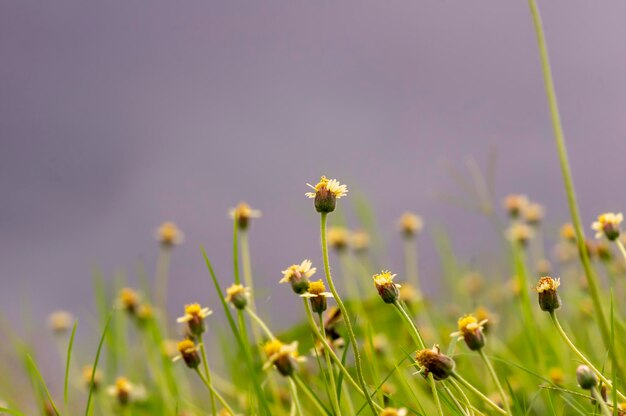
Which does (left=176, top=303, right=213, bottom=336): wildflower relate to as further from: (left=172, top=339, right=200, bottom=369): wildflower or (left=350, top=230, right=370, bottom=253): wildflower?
(left=350, top=230, right=370, bottom=253): wildflower

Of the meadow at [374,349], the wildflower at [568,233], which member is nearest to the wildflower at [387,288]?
the meadow at [374,349]

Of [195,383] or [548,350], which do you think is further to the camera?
[195,383]

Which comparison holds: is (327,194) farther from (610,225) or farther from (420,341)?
(610,225)

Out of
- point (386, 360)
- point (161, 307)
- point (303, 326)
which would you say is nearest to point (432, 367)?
point (386, 360)

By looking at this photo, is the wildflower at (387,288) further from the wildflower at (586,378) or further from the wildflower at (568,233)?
the wildflower at (568,233)

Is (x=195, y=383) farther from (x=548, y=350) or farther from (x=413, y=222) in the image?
(x=548, y=350)

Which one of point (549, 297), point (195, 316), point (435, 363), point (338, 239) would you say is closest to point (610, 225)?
point (549, 297)
